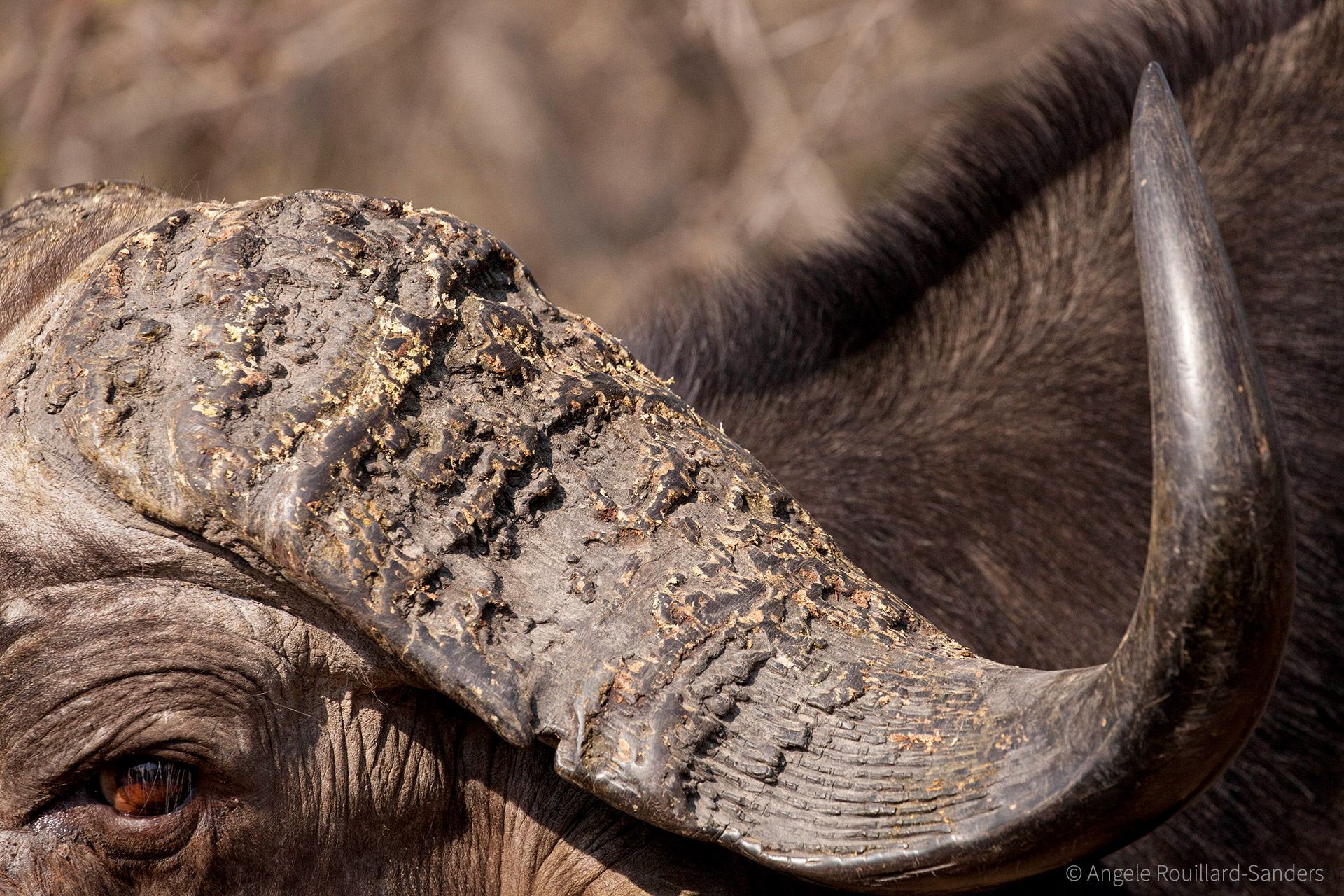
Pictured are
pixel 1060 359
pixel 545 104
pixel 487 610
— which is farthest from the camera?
pixel 545 104

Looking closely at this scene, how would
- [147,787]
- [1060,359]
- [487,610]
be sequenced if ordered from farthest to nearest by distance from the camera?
1. [1060,359]
2. [147,787]
3. [487,610]

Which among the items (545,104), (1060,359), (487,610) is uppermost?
(545,104)

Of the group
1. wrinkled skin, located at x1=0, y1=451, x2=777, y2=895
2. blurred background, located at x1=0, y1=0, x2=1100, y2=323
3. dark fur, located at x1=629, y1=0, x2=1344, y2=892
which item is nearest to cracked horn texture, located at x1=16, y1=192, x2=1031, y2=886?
wrinkled skin, located at x1=0, y1=451, x2=777, y2=895

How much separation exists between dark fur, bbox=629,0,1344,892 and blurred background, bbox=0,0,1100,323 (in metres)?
0.53

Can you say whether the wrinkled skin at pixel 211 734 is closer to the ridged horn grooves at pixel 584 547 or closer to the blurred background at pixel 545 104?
the ridged horn grooves at pixel 584 547

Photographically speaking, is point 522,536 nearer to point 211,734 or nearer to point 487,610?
point 487,610

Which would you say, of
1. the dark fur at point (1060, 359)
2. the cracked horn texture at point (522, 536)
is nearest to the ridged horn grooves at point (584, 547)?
the cracked horn texture at point (522, 536)

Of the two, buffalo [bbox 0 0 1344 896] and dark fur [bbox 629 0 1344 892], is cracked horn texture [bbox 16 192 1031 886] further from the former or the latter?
dark fur [bbox 629 0 1344 892]

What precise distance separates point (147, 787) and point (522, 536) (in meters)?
0.60

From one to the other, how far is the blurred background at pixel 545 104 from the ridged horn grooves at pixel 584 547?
7.29ft

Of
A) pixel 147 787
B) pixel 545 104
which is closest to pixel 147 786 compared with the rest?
pixel 147 787

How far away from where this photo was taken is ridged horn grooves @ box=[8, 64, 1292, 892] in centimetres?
142

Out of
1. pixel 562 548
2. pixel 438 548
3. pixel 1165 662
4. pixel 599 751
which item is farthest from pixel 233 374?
pixel 1165 662

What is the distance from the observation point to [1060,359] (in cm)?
292
